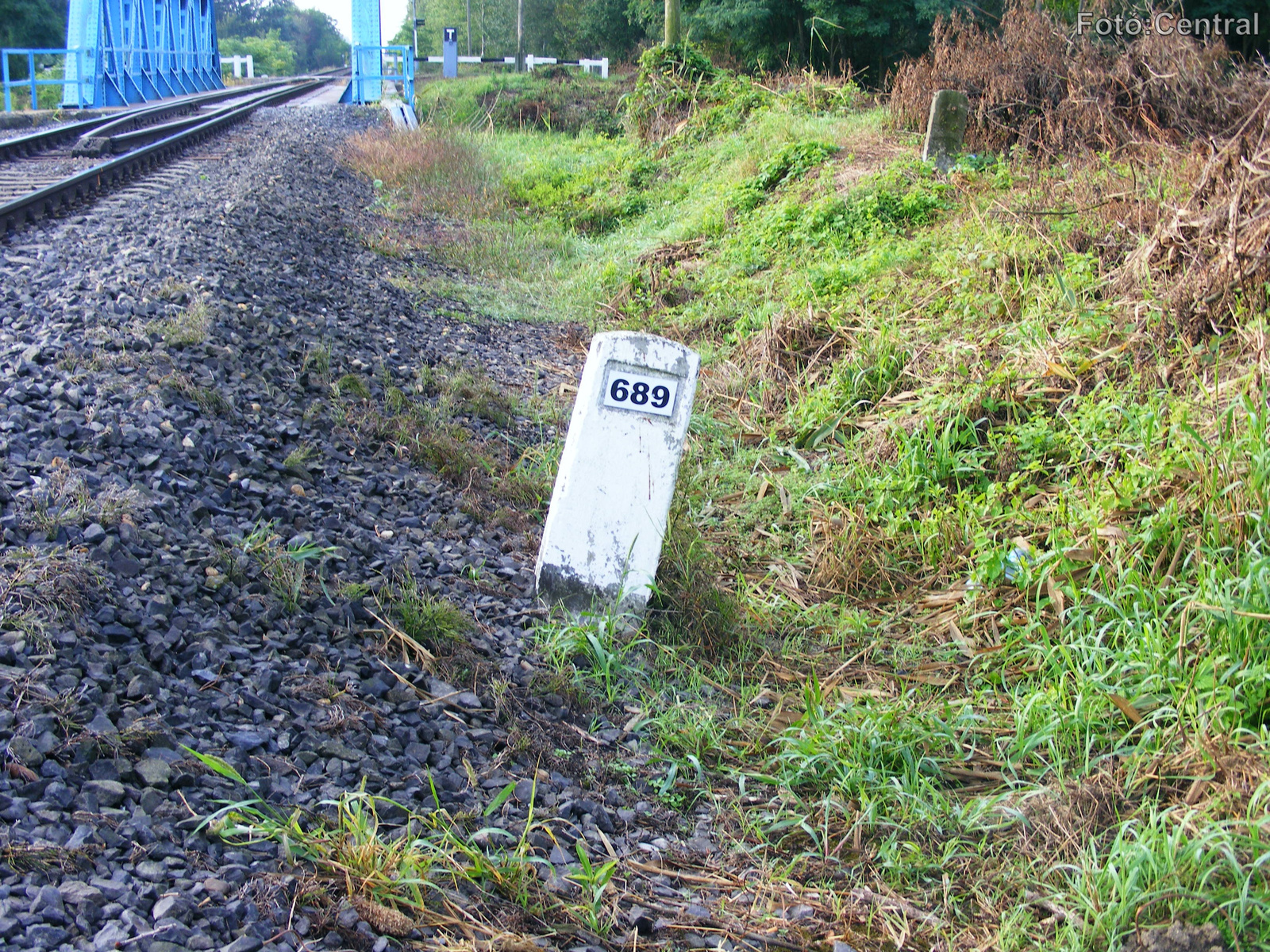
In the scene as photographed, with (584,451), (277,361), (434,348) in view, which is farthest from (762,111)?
(584,451)

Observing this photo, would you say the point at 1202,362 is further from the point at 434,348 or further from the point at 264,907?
the point at 434,348

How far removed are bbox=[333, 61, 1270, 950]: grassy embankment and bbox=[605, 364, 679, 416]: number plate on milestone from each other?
79 centimetres


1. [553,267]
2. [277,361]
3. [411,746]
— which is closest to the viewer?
[411,746]

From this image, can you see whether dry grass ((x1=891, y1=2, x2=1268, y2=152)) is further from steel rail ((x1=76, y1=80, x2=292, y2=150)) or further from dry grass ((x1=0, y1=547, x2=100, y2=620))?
steel rail ((x1=76, y1=80, x2=292, y2=150))

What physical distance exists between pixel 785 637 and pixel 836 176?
6.93 metres

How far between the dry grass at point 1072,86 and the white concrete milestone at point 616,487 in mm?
5179

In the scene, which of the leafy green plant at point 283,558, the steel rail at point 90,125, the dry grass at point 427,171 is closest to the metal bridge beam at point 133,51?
the steel rail at point 90,125

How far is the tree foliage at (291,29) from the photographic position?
100 meters

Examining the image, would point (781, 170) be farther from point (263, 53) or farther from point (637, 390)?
point (263, 53)

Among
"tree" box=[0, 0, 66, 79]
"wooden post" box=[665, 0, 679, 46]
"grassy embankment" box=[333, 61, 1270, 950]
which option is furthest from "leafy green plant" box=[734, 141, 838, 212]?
"tree" box=[0, 0, 66, 79]

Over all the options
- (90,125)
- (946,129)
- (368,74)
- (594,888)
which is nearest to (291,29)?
(368,74)

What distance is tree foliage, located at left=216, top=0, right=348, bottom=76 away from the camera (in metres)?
100

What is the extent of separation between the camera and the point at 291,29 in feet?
359

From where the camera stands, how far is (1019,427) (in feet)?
14.8
